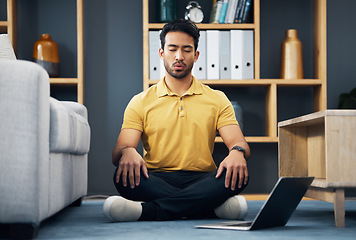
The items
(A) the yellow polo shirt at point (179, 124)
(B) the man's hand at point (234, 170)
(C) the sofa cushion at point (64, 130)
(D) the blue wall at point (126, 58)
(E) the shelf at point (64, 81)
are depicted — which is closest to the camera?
(C) the sofa cushion at point (64, 130)

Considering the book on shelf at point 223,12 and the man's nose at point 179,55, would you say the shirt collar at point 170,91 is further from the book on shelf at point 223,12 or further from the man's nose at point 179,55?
the book on shelf at point 223,12

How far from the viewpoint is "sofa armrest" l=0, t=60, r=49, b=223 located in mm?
1272

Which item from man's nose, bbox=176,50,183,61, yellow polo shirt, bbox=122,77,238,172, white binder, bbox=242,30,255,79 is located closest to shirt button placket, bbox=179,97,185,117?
yellow polo shirt, bbox=122,77,238,172

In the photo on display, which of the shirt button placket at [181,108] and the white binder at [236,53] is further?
the white binder at [236,53]

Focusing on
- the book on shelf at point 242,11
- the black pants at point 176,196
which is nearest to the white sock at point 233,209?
the black pants at point 176,196

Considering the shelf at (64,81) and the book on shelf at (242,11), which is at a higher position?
the book on shelf at (242,11)

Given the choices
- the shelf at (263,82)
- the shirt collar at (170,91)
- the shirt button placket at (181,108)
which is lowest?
the shirt button placket at (181,108)

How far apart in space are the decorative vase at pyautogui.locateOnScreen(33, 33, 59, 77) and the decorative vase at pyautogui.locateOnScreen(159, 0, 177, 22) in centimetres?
67

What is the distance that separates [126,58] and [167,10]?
42cm

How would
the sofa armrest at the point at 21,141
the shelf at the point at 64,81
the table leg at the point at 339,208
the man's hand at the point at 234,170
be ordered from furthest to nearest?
the shelf at the point at 64,81 → the man's hand at the point at 234,170 → the table leg at the point at 339,208 → the sofa armrest at the point at 21,141

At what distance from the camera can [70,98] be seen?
9.79ft

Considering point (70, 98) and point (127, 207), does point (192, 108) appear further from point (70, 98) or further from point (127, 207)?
point (70, 98)

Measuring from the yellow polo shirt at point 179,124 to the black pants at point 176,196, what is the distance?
0.40 ft

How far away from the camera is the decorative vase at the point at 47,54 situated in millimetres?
2777
